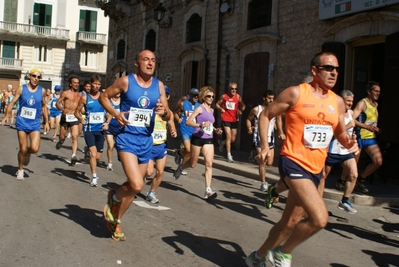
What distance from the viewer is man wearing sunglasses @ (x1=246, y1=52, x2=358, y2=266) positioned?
439 centimetres

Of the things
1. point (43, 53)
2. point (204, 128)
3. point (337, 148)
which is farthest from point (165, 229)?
point (43, 53)

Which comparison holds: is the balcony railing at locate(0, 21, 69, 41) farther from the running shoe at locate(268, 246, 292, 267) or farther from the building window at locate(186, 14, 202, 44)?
the running shoe at locate(268, 246, 292, 267)

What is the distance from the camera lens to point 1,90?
4994cm

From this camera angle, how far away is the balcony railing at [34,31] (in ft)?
160

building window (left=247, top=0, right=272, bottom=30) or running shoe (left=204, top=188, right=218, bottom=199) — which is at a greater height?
building window (left=247, top=0, right=272, bottom=30)

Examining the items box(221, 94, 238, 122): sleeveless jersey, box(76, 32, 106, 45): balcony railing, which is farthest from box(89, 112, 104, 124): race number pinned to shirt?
box(76, 32, 106, 45): balcony railing

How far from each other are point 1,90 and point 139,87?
156 ft

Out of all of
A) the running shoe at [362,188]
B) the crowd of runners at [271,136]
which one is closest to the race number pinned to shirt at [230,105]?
the crowd of runners at [271,136]

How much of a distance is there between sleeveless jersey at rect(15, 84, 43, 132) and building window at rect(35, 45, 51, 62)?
43.4 m

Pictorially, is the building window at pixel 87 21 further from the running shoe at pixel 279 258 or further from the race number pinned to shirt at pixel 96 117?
the running shoe at pixel 279 258

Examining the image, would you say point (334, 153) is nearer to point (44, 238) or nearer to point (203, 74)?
point (44, 238)

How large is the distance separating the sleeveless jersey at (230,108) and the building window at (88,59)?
3996 cm

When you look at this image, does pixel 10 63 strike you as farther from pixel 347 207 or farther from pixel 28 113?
pixel 347 207

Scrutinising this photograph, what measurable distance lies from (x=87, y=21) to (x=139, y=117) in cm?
4893
